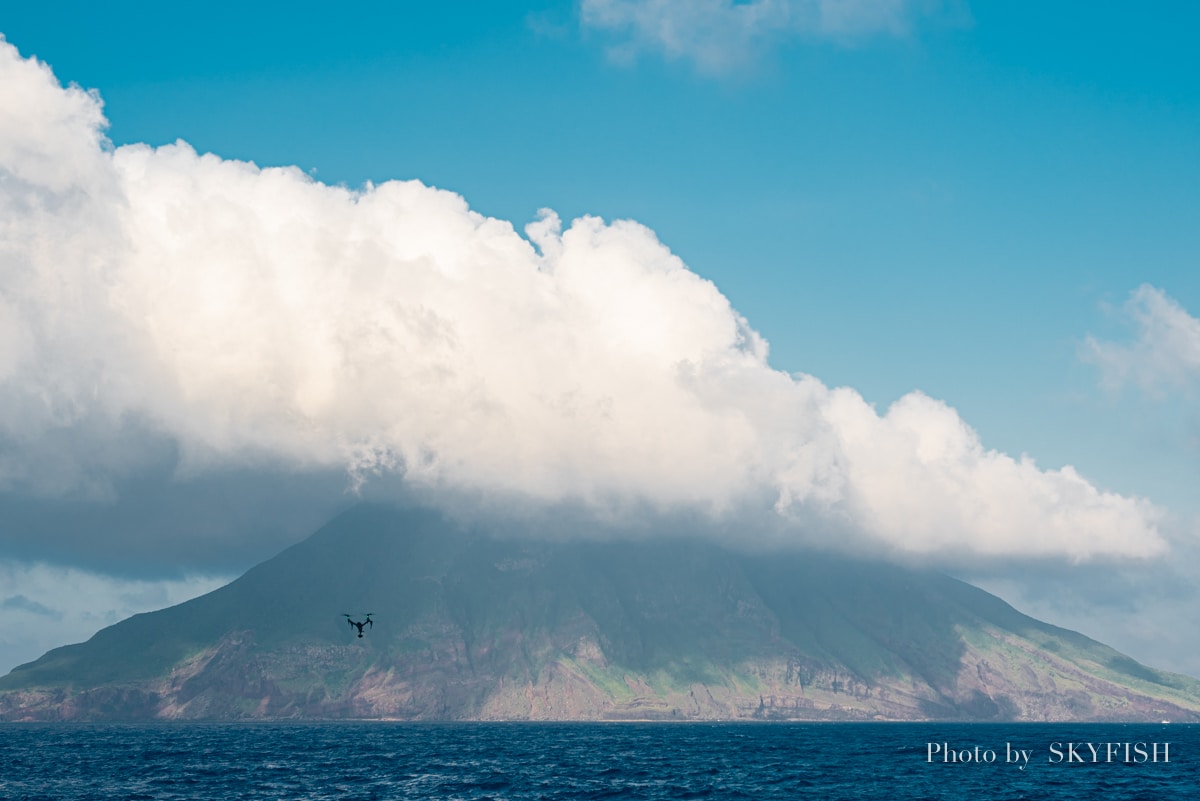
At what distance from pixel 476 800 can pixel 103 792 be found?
194ft

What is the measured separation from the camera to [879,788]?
175125mm

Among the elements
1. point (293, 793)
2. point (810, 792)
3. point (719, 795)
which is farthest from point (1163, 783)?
point (293, 793)

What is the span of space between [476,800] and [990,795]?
78.0 meters

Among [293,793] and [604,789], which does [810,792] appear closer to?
[604,789]

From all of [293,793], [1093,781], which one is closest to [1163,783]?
[1093,781]

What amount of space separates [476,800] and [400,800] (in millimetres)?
11260

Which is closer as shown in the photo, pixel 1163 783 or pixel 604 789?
pixel 604 789

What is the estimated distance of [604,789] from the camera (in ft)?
560

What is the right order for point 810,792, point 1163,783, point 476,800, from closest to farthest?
point 476,800 → point 810,792 → point 1163,783

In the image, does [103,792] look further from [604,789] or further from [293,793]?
[604,789]

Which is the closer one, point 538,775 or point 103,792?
point 103,792

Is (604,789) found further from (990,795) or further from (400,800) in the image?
(990,795)

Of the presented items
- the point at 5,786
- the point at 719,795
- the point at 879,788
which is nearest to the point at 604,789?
the point at 719,795

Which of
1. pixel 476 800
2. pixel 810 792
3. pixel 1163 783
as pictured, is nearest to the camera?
pixel 476 800
